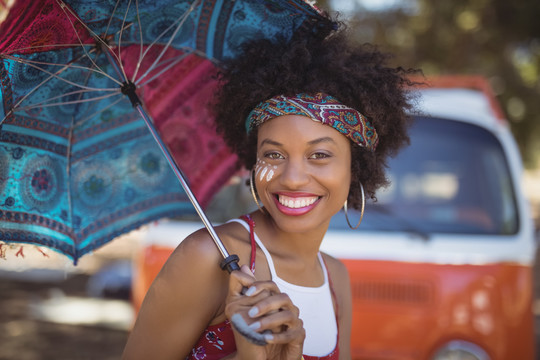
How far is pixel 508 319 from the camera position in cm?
317

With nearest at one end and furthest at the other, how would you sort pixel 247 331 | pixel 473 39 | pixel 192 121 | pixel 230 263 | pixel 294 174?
pixel 247 331, pixel 230 263, pixel 294 174, pixel 192 121, pixel 473 39

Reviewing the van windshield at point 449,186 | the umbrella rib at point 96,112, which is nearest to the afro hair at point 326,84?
the umbrella rib at point 96,112

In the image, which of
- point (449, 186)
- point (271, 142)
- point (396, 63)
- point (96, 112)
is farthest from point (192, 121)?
point (396, 63)

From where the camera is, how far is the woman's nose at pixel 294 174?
1.86 metres

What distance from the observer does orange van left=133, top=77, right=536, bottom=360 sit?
317cm

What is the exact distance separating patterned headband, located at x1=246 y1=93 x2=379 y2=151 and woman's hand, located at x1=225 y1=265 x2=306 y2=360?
1.89 feet

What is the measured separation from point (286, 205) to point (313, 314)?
397 millimetres

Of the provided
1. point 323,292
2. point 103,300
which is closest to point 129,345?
point 323,292

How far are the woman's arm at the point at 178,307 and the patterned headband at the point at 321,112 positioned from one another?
0.52m

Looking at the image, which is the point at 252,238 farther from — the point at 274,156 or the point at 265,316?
the point at 265,316

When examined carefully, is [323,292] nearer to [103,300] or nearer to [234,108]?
[234,108]

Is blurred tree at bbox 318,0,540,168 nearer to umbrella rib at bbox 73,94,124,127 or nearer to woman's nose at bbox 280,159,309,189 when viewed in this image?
umbrella rib at bbox 73,94,124,127

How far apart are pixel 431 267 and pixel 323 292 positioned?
1416 millimetres

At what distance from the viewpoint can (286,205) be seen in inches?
75.5
